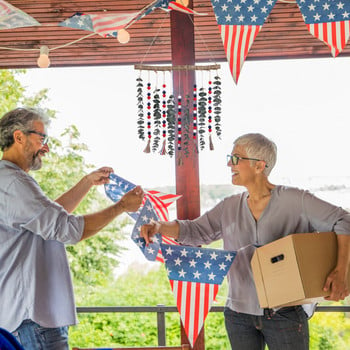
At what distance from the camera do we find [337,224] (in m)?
2.35

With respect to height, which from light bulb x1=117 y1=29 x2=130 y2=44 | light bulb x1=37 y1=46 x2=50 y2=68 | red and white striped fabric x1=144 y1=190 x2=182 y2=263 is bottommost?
red and white striped fabric x1=144 y1=190 x2=182 y2=263

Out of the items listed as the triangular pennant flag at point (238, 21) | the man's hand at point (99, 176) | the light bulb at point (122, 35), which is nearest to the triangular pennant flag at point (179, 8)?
the triangular pennant flag at point (238, 21)

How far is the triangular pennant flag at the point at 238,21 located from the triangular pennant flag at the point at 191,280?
97 cm

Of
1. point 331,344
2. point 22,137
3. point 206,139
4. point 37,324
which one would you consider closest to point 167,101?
point 206,139

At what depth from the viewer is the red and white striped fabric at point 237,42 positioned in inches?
103

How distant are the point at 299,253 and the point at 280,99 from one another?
7.15 ft

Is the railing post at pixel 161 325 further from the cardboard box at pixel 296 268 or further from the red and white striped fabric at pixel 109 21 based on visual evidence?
the red and white striped fabric at pixel 109 21

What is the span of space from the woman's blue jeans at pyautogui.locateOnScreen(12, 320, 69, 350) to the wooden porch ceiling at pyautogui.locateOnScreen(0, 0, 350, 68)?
1618 millimetres

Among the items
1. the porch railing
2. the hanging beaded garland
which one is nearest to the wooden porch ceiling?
the hanging beaded garland

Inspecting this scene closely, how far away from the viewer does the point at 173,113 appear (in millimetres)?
2875

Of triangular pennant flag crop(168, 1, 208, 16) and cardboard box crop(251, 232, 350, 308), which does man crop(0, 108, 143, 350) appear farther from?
triangular pennant flag crop(168, 1, 208, 16)

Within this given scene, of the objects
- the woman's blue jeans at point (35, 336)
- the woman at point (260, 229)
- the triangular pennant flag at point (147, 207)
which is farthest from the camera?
the triangular pennant flag at point (147, 207)

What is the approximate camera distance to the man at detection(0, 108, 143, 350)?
213 cm

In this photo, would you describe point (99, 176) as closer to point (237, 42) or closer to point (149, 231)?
point (149, 231)
